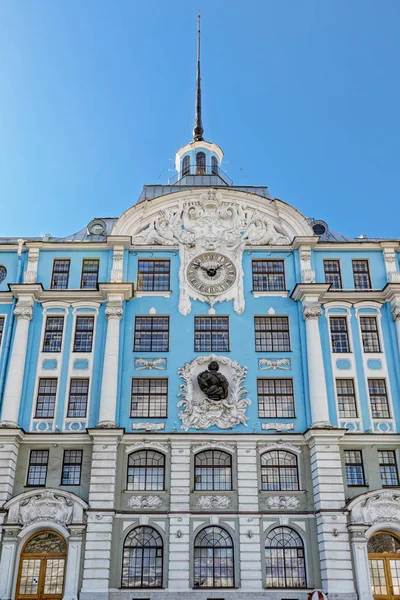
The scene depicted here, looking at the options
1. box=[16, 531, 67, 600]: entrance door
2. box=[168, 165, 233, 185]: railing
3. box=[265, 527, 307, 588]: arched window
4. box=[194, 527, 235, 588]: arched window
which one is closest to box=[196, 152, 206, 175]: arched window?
box=[168, 165, 233, 185]: railing

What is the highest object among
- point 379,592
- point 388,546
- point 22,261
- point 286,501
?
point 22,261

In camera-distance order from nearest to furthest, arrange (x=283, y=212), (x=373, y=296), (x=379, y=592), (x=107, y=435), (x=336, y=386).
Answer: (x=379, y=592)
(x=107, y=435)
(x=336, y=386)
(x=373, y=296)
(x=283, y=212)

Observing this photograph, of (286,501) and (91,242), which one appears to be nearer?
(286,501)

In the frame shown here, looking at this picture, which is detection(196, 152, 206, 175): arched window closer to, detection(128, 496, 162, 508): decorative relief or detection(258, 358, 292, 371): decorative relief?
detection(258, 358, 292, 371): decorative relief

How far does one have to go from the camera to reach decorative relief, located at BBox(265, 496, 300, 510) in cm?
2980

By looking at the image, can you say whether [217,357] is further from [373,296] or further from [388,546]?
[388,546]

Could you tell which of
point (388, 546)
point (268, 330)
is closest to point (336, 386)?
point (268, 330)

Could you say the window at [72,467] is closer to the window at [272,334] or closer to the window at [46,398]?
the window at [46,398]

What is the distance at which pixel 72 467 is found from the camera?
30.7 meters

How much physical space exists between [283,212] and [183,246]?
245 inches

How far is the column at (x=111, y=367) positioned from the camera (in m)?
31.0

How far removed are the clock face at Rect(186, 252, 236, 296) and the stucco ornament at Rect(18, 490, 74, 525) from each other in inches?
511

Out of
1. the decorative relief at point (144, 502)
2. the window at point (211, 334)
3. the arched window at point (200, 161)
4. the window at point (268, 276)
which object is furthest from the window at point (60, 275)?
the arched window at point (200, 161)

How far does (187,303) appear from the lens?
34.5m
